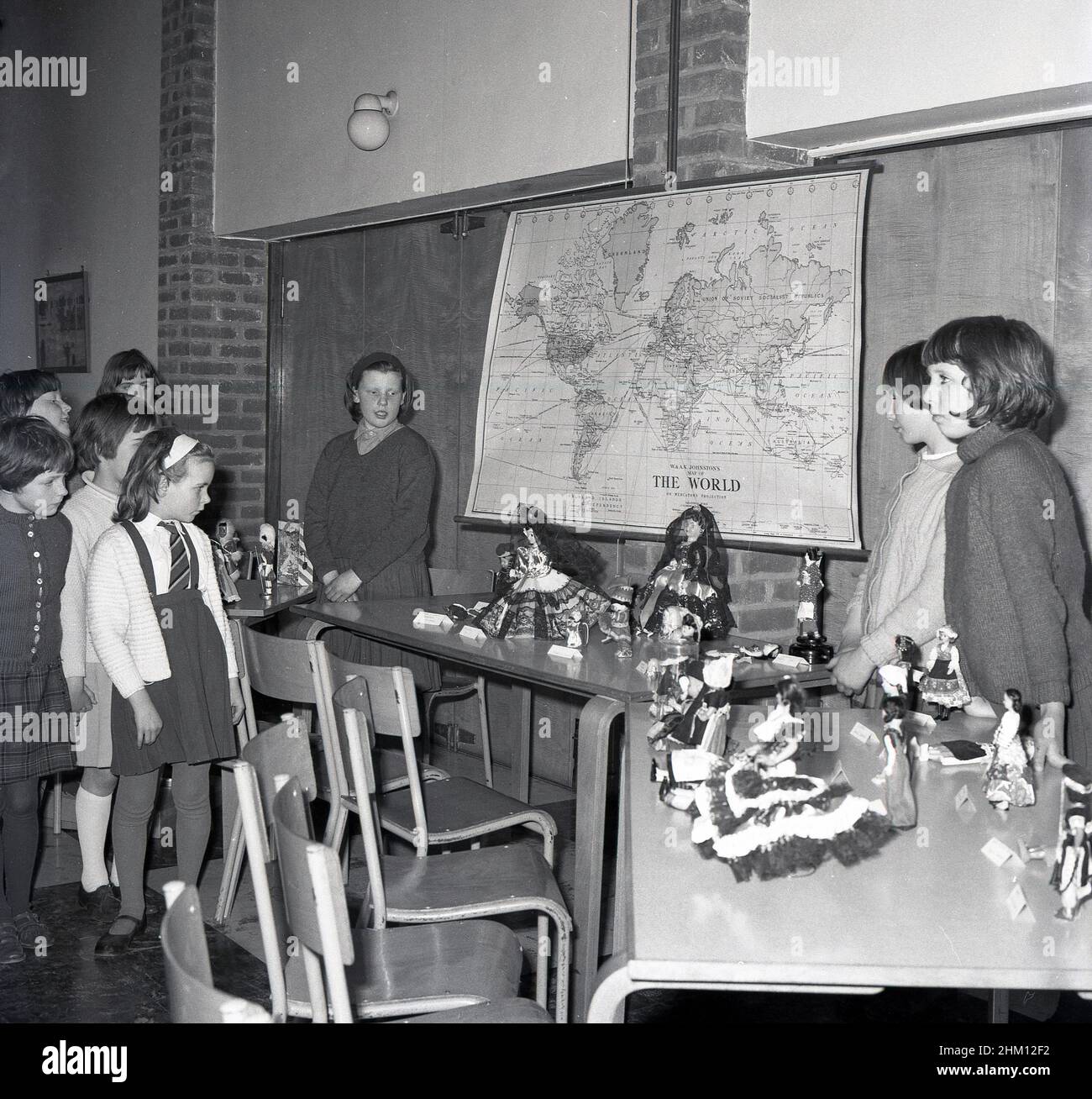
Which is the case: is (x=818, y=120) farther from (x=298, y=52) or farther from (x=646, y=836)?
(x=298, y=52)

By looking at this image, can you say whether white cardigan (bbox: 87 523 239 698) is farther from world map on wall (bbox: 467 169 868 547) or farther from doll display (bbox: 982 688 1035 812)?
doll display (bbox: 982 688 1035 812)

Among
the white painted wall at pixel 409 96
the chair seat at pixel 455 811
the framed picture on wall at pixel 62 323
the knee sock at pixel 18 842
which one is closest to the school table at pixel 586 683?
the chair seat at pixel 455 811

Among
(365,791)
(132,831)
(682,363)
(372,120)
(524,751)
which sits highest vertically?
(372,120)

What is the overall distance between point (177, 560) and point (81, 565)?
415 millimetres

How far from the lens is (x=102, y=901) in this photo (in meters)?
3.37

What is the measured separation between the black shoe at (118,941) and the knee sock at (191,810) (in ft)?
0.63

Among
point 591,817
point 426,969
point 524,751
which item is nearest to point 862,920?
point 426,969

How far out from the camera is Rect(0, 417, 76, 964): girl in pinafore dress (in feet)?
10.1

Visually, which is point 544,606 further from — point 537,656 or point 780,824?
point 780,824

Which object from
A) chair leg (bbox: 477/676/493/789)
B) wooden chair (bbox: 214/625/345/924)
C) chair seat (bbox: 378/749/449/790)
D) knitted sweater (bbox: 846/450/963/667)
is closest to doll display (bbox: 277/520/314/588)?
chair leg (bbox: 477/676/493/789)

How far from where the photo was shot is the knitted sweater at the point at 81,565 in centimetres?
319

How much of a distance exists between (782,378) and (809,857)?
227cm

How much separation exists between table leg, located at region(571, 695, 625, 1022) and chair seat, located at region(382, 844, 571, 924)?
0.42ft

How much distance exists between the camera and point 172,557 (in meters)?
3.12
